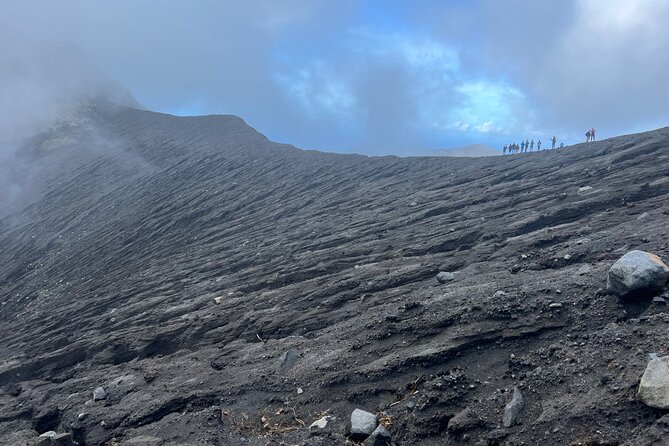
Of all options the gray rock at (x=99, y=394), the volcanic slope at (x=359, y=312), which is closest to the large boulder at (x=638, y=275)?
the volcanic slope at (x=359, y=312)

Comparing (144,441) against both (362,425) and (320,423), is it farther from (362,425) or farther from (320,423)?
(362,425)

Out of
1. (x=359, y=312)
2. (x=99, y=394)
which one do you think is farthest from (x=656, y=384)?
(x=99, y=394)

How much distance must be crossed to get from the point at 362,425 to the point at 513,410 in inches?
81.8

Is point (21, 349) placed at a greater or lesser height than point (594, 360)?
lesser

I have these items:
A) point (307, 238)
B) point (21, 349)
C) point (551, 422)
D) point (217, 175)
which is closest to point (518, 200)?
point (307, 238)

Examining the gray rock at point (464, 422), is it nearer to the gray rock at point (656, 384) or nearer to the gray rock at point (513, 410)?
the gray rock at point (513, 410)

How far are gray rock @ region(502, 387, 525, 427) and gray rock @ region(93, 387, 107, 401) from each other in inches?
334

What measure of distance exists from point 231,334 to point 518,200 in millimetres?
10968

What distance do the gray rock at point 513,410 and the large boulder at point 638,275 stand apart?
268 centimetres

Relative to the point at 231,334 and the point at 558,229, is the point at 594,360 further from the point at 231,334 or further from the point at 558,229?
the point at 231,334

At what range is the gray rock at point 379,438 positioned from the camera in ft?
21.5

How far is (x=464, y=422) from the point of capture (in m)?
6.30

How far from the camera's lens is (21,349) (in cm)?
1551

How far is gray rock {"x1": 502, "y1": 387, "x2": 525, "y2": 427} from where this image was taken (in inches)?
238
